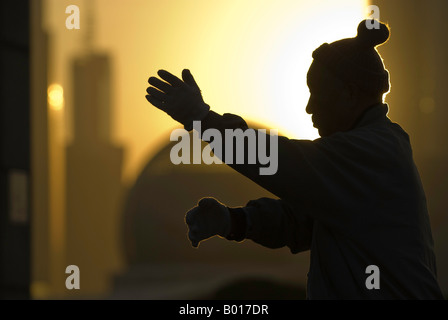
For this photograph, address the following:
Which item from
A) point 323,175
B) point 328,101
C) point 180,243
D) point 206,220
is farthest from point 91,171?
point 323,175

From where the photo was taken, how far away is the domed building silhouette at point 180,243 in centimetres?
3797

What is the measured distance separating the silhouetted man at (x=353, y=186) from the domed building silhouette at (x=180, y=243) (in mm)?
33192

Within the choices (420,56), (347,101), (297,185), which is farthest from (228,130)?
(420,56)

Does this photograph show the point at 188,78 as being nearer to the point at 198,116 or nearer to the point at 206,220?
the point at 198,116

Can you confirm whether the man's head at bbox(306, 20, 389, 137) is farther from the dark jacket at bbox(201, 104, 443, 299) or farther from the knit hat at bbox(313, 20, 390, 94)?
the dark jacket at bbox(201, 104, 443, 299)

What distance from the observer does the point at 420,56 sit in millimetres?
47531

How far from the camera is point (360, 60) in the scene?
12.5 ft

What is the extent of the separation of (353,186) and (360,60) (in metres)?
0.59

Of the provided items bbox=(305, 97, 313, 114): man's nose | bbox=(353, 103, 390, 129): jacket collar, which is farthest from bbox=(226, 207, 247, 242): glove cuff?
bbox=(353, 103, 390, 129): jacket collar

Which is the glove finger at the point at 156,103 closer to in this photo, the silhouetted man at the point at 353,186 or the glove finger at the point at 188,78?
the silhouetted man at the point at 353,186

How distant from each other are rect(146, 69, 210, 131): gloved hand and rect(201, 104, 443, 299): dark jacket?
0.18ft

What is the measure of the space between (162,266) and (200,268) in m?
1.76

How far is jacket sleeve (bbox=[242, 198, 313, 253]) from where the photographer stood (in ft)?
13.3

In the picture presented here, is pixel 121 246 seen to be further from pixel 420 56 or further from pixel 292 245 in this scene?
pixel 292 245
